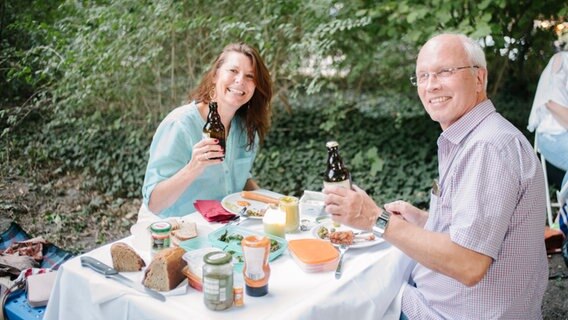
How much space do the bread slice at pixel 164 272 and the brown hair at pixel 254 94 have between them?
1.31 meters

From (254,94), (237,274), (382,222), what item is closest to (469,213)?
(382,222)

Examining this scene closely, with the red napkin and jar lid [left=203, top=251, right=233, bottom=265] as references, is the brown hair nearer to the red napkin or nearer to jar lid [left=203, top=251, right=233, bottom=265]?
the red napkin

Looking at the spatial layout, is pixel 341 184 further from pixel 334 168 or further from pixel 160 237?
pixel 160 237

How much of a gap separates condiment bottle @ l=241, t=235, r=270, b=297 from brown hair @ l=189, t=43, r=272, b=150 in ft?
4.55

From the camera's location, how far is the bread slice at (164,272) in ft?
5.28

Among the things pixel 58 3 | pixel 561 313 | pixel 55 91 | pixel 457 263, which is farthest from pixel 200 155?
pixel 58 3

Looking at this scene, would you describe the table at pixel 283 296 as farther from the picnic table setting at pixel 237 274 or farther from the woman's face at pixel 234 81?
the woman's face at pixel 234 81

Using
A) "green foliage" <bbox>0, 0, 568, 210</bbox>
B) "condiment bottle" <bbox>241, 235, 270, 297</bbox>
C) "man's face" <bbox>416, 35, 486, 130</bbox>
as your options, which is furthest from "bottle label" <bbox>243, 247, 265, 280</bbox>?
"green foliage" <bbox>0, 0, 568, 210</bbox>

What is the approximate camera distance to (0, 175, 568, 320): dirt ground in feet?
12.5

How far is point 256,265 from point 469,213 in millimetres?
661

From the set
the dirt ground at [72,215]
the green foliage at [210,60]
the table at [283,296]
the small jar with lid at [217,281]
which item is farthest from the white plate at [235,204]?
the green foliage at [210,60]

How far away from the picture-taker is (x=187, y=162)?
104 inches

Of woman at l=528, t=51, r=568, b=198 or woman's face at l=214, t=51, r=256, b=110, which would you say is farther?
woman at l=528, t=51, r=568, b=198

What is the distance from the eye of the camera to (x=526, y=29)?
5.87m
